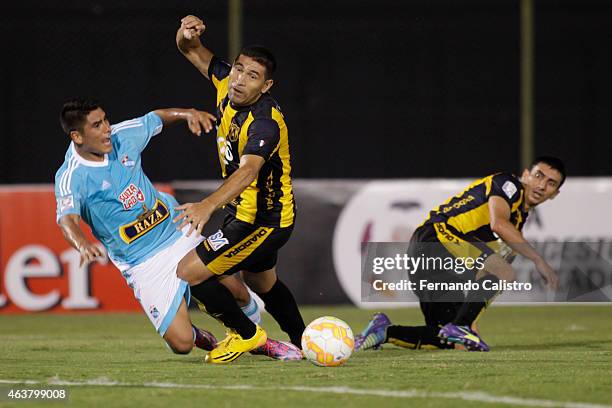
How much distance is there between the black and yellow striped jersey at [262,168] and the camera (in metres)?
6.84

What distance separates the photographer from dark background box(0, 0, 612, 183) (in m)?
13.6

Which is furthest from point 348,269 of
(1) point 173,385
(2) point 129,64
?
(1) point 173,385

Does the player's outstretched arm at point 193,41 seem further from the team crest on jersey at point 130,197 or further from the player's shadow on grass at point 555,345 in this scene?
the player's shadow on grass at point 555,345

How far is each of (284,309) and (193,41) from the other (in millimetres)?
1978

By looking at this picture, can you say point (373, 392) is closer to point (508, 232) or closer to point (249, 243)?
point (249, 243)

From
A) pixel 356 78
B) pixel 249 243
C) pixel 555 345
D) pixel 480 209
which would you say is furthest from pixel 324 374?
pixel 356 78

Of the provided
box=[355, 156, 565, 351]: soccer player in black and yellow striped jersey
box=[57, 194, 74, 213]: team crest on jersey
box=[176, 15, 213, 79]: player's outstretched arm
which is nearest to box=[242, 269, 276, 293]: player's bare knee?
box=[355, 156, 565, 351]: soccer player in black and yellow striped jersey

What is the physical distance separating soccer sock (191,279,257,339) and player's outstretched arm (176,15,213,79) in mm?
1660

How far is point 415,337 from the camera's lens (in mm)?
7773

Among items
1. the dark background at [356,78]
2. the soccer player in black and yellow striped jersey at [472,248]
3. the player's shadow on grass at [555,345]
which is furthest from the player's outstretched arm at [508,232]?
the dark background at [356,78]

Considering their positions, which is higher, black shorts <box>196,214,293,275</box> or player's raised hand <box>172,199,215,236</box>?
player's raised hand <box>172,199,215,236</box>

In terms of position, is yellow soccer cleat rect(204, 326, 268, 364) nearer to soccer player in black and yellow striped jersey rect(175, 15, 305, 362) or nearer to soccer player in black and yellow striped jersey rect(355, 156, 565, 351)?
soccer player in black and yellow striped jersey rect(175, 15, 305, 362)

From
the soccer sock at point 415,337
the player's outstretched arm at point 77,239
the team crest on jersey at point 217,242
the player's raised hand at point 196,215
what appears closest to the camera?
the player's raised hand at point 196,215

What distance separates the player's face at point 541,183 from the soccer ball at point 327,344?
1981 millimetres
